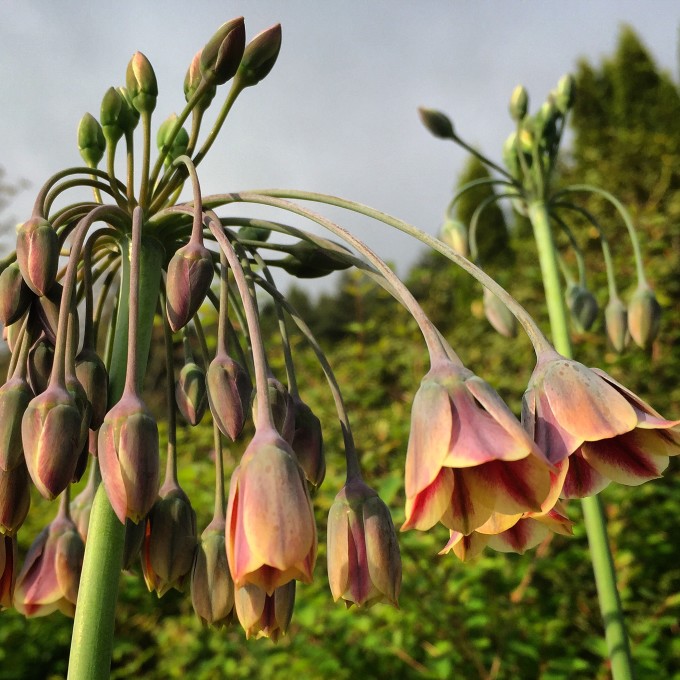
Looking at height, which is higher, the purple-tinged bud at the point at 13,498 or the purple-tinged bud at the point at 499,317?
the purple-tinged bud at the point at 499,317

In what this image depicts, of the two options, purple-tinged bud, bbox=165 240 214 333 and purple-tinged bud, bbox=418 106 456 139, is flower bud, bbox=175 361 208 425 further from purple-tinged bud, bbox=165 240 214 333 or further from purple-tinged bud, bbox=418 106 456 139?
purple-tinged bud, bbox=418 106 456 139

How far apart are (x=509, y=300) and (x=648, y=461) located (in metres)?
0.32

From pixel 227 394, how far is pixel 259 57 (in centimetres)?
69

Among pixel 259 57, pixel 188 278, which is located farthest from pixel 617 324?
pixel 188 278

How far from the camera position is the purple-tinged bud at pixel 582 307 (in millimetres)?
2684

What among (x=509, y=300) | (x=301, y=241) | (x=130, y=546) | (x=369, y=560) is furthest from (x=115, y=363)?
(x=509, y=300)

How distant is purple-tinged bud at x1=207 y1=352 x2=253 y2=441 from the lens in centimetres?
109

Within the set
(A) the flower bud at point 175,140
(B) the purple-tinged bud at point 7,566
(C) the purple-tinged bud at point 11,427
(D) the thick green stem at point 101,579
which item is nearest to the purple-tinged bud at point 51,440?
(C) the purple-tinged bud at point 11,427

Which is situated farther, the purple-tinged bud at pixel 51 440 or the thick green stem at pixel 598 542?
the thick green stem at pixel 598 542

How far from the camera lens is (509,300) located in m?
1.00

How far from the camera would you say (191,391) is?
126cm

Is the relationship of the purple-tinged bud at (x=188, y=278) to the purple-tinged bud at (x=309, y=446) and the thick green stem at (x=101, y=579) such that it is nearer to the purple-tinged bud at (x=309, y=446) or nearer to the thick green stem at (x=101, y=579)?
the thick green stem at (x=101, y=579)

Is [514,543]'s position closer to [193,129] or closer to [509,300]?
[509,300]

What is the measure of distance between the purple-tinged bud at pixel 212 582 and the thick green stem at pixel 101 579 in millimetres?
126
